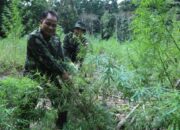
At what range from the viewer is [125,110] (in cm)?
519

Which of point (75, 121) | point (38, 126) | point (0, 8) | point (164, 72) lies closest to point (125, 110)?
point (164, 72)

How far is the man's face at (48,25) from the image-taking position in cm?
459

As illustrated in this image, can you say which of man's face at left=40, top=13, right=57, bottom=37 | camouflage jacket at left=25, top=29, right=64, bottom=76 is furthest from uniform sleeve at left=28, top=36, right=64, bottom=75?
man's face at left=40, top=13, right=57, bottom=37

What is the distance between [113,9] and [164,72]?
142 feet

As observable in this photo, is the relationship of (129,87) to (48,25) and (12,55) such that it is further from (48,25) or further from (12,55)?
(12,55)

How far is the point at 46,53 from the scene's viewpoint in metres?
4.46

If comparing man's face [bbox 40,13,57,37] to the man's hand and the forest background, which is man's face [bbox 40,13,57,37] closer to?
→ the forest background

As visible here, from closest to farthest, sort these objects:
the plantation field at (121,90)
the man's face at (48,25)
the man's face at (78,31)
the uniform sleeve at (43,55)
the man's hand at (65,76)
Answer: the plantation field at (121,90), the man's hand at (65,76), the uniform sleeve at (43,55), the man's face at (48,25), the man's face at (78,31)

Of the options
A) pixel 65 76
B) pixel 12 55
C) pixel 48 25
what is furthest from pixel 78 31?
pixel 12 55

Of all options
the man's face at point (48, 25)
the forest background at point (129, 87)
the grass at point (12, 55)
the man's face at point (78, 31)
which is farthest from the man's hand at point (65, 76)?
the grass at point (12, 55)

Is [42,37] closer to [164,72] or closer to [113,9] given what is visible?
[164,72]

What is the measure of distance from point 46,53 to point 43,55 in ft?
0.16

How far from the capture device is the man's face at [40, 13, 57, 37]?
15.1ft

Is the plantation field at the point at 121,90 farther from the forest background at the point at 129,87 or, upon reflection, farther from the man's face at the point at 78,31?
the man's face at the point at 78,31
